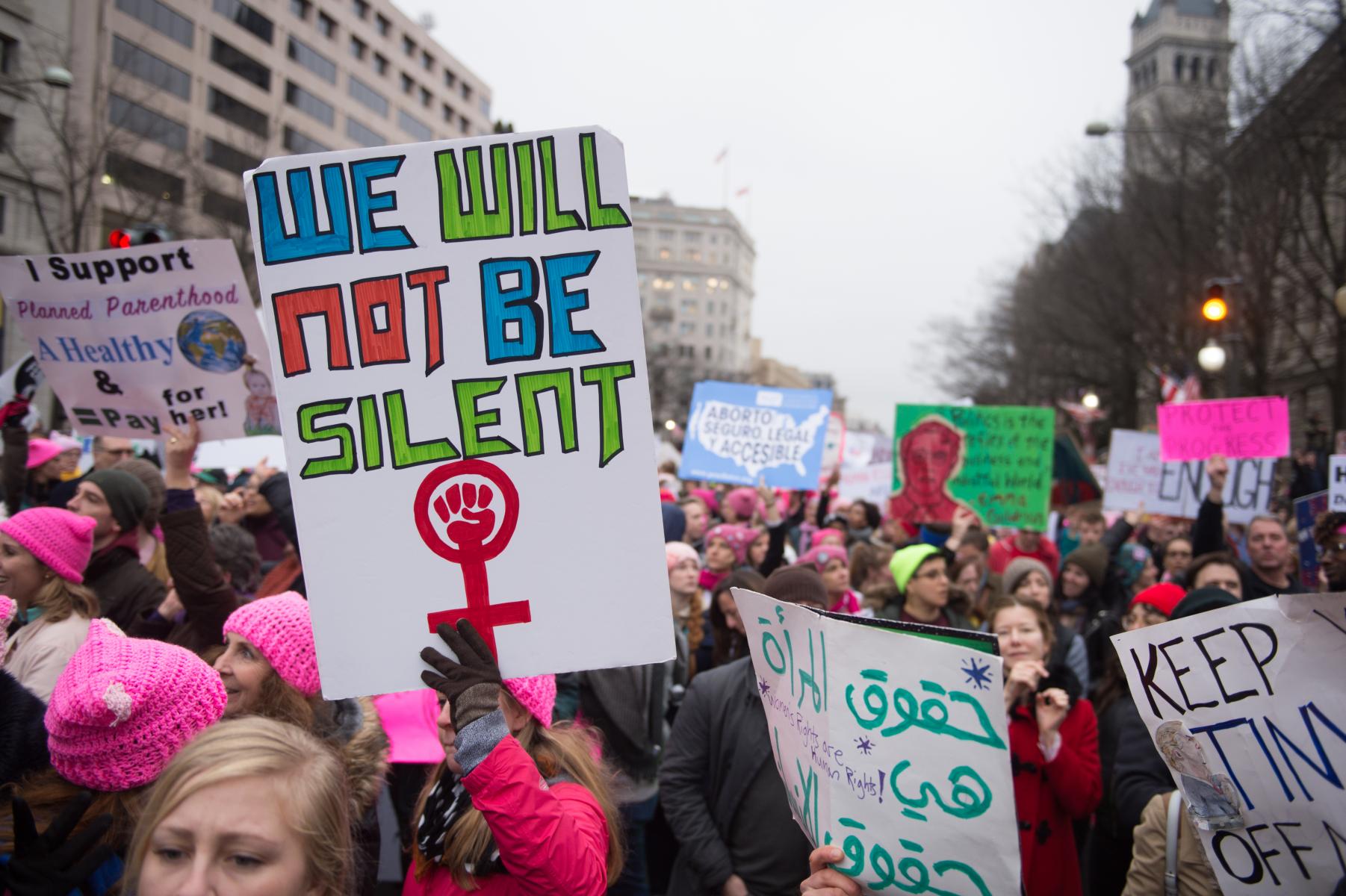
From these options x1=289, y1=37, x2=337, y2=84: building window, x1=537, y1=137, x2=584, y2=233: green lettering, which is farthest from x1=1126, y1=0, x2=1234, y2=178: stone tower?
x1=289, y1=37, x2=337, y2=84: building window

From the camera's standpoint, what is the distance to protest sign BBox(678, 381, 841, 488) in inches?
392

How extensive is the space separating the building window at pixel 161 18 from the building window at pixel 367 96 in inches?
636

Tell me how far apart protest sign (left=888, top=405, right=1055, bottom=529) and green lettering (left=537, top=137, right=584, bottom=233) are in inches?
256

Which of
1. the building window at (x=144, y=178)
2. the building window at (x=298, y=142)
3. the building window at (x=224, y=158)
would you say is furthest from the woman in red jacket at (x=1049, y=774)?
the building window at (x=298, y=142)

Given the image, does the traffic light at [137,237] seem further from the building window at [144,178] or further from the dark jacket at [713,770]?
the building window at [144,178]

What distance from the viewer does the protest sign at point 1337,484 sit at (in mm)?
6520

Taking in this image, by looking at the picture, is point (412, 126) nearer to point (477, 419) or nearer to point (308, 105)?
point (308, 105)

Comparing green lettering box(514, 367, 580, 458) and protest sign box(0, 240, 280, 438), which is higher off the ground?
protest sign box(0, 240, 280, 438)

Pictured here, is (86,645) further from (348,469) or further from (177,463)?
(177,463)

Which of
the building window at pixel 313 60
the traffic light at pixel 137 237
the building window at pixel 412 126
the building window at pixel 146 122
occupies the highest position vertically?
the building window at pixel 313 60

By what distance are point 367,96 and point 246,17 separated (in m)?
13.1

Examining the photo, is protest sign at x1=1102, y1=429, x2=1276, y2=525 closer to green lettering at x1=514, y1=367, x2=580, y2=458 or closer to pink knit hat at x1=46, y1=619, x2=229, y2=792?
green lettering at x1=514, y1=367, x2=580, y2=458

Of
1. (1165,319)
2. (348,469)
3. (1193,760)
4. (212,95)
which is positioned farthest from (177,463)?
(212,95)

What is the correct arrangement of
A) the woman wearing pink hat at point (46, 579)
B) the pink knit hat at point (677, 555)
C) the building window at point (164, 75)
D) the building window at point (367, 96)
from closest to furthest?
the woman wearing pink hat at point (46, 579)
the pink knit hat at point (677, 555)
the building window at point (164, 75)
the building window at point (367, 96)
